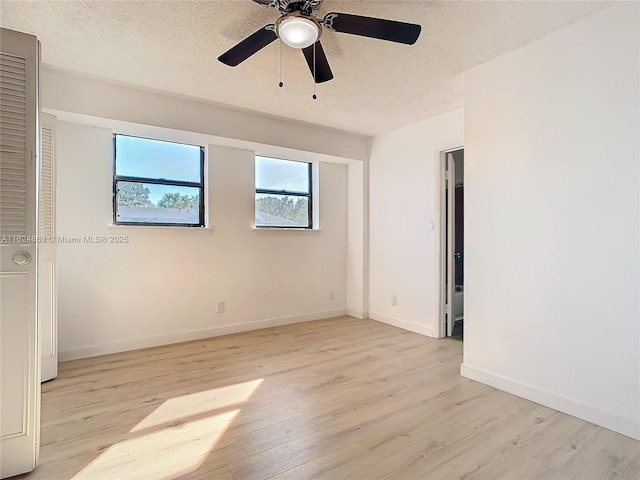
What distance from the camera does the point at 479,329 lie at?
2.72 metres

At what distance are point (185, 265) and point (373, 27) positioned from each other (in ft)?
9.78

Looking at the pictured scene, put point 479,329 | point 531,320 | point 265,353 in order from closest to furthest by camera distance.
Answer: point 531,320 < point 479,329 < point 265,353

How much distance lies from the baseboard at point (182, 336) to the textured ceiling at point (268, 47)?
2482mm

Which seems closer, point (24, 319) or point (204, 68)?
point (24, 319)

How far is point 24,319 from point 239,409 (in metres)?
1.32

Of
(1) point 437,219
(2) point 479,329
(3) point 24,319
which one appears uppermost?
(1) point 437,219

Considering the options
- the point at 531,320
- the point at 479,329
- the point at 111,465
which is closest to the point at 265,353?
the point at 111,465

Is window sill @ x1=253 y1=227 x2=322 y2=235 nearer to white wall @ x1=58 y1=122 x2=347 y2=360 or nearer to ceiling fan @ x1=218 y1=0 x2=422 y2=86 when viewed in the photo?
white wall @ x1=58 y1=122 x2=347 y2=360

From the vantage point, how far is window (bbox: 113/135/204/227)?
3.45 metres

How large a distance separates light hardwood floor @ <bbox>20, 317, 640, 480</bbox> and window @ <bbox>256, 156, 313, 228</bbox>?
1.91m

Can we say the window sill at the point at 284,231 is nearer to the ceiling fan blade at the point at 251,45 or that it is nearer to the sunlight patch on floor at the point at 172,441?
the sunlight patch on floor at the point at 172,441

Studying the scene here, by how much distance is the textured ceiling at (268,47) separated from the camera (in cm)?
203

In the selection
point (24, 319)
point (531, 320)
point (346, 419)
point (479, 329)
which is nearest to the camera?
point (24, 319)

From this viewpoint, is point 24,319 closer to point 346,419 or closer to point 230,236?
point 346,419
